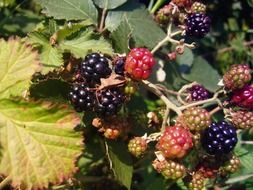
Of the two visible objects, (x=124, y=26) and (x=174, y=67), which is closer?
(x=124, y=26)

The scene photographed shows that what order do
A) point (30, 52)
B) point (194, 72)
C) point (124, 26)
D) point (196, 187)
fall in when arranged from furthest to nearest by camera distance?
1. point (194, 72)
2. point (124, 26)
3. point (196, 187)
4. point (30, 52)

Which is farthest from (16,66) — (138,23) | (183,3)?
(183,3)

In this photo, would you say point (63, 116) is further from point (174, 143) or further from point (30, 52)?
point (174, 143)

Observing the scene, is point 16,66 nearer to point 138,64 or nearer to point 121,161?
point 138,64

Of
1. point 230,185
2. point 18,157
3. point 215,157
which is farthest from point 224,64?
point 18,157

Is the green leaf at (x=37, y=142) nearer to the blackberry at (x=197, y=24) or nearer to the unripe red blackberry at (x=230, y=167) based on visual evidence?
the unripe red blackberry at (x=230, y=167)

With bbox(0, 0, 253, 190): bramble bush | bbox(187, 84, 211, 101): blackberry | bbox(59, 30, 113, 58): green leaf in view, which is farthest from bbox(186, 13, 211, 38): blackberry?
bbox(59, 30, 113, 58): green leaf

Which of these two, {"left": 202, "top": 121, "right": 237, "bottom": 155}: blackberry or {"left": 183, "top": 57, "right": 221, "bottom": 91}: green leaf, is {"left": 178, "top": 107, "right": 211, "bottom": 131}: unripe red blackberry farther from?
{"left": 183, "top": 57, "right": 221, "bottom": 91}: green leaf
